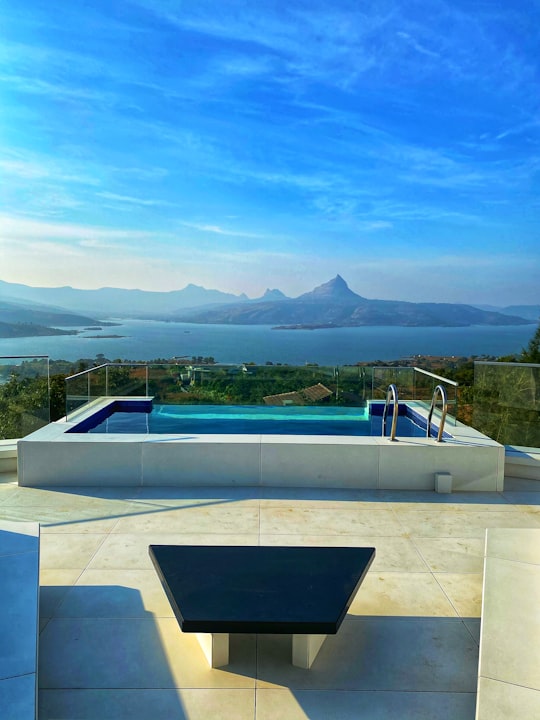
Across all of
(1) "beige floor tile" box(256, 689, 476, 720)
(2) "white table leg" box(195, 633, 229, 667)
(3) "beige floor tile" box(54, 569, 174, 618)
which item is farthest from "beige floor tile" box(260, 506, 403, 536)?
(1) "beige floor tile" box(256, 689, 476, 720)

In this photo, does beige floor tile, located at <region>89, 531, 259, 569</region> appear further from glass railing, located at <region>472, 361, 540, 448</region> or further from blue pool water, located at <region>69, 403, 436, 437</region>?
glass railing, located at <region>472, 361, 540, 448</region>

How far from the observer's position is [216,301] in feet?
116

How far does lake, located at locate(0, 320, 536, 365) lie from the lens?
30.6m

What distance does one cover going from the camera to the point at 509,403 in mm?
5855

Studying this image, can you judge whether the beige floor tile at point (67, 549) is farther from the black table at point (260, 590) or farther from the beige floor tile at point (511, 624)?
the beige floor tile at point (511, 624)

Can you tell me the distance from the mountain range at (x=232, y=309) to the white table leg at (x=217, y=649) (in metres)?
28.1

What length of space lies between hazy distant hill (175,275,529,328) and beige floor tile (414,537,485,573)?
26569 mm

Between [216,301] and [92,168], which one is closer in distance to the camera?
[92,168]

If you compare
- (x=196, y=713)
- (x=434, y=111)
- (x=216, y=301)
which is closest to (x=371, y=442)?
(x=196, y=713)

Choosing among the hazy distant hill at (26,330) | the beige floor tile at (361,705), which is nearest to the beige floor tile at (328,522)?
the beige floor tile at (361,705)

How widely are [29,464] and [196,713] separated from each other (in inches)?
129

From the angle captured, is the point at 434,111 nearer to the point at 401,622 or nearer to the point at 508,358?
the point at 508,358

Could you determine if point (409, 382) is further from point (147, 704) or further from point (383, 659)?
point (147, 704)

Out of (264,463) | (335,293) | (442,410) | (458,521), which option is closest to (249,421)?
(264,463)
